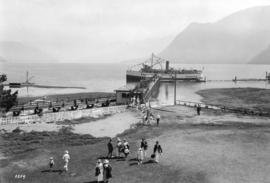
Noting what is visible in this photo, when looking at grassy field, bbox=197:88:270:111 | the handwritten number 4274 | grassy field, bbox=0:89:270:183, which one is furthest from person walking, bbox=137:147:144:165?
grassy field, bbox=197:88:270:111

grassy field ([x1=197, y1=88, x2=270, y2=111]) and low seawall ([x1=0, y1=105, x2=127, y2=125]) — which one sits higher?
grassy field ([x1=197, y1=88, x2=270, y2=111])

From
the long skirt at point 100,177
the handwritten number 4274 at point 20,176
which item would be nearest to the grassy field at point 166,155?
the handwritten number 4274 at point 20,176

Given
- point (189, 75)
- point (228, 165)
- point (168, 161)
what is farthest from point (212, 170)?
point (189, 75)

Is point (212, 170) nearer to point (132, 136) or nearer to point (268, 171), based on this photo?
point (268, 171)

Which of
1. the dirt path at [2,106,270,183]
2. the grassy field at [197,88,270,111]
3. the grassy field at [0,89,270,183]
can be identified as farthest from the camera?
the grassy field at [197,88,270,111]

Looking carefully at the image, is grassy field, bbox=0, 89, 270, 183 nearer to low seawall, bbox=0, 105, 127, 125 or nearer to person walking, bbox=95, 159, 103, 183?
person walking, bbox=95, 159, 103, 183

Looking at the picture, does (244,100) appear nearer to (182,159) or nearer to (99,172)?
(182,159)

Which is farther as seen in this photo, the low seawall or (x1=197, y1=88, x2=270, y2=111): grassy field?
(x1=197, y1=88, x2=270, y2=111): grassy field

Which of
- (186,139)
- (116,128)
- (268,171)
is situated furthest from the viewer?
(116,128)
